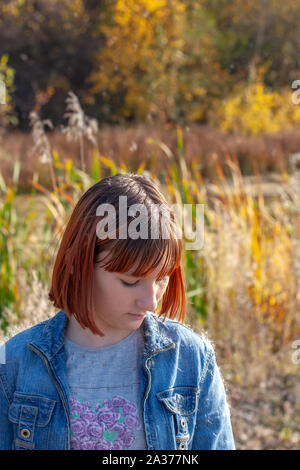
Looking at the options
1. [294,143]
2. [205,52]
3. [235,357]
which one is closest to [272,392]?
[235,357]

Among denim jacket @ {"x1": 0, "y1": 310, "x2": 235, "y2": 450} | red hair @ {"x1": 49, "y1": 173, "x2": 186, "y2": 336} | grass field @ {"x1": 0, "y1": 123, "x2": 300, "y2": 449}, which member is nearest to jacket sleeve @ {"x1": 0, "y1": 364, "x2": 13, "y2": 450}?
denim jacket @ {"x1": 0, "y1": 310, "x2": 235, "y2": 450}

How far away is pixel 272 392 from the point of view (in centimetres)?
316

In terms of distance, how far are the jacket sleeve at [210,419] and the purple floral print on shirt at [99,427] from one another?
0.17 metres

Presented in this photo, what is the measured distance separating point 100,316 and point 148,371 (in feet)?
0.54

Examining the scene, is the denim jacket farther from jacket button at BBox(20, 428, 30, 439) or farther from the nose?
the nose

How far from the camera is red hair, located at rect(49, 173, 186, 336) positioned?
119 cm

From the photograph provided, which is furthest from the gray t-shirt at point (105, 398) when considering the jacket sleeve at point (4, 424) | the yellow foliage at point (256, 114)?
the yellow foliage at point (256, 114)

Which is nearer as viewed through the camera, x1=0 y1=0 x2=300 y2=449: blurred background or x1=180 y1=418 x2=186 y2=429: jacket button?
x1=180 y1=418 x2=186 y2=429: jacket button

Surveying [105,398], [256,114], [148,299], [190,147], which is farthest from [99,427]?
[256,114]

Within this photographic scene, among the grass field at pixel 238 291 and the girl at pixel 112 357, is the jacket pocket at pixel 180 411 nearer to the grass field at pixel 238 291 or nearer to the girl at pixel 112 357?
the girl at pixel 112 357

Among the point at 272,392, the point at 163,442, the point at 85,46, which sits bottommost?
the point at 272,392

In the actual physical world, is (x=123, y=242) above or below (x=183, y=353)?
above

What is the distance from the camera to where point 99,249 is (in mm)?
1231
